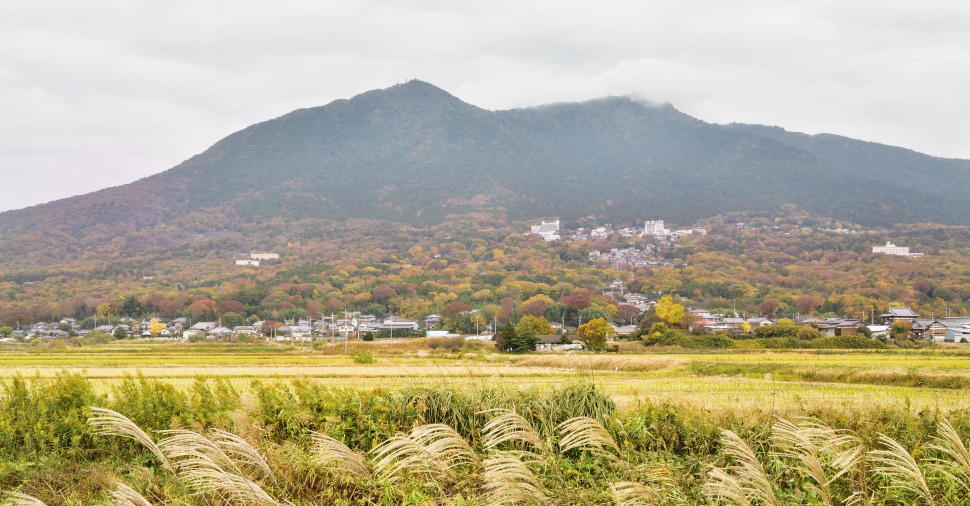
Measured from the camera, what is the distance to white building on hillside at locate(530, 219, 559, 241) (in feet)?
498

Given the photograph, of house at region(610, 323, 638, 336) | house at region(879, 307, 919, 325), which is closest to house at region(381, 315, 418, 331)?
house at region(610, 323, 638, 336)

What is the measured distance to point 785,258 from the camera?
122188 millimetres

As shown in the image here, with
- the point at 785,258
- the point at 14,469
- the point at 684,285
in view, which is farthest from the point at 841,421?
the point at 785,258

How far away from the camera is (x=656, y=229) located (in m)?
162

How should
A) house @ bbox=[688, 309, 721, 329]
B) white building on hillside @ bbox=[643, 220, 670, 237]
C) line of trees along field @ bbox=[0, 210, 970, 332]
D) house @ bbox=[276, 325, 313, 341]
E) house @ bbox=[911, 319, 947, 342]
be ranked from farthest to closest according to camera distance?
white building on hillside @ bbox=[643, 220, 670, 237]
line of trees along field @ bbox=[0, 210, 970, 332]
house @ bbox=[276, 325, 313, 341]
house @ bbox=[688, 309, 721, 329]
house @ bbox=[911, 319, 947, 342]

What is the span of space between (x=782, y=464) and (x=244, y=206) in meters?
183

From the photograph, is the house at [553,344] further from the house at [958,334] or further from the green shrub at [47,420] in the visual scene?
the green shrub at [47,420]

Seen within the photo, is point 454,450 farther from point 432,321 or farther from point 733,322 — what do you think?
point 432,321

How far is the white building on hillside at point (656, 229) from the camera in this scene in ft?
519

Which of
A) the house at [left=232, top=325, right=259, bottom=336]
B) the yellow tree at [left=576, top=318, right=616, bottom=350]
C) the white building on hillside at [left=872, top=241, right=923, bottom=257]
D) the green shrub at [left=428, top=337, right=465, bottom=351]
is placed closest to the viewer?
the green shrub at [left=428, top=337, right=465, bottom=351]

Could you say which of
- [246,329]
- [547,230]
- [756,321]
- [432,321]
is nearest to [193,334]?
[246,329]

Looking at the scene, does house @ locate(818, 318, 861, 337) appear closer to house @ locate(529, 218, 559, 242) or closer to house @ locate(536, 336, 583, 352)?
house @ locate(536, 336, 583, 352)

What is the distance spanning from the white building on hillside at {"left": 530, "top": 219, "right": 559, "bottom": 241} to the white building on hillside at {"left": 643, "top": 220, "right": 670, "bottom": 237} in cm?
1909

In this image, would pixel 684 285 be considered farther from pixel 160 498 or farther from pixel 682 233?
pixel 160 498
